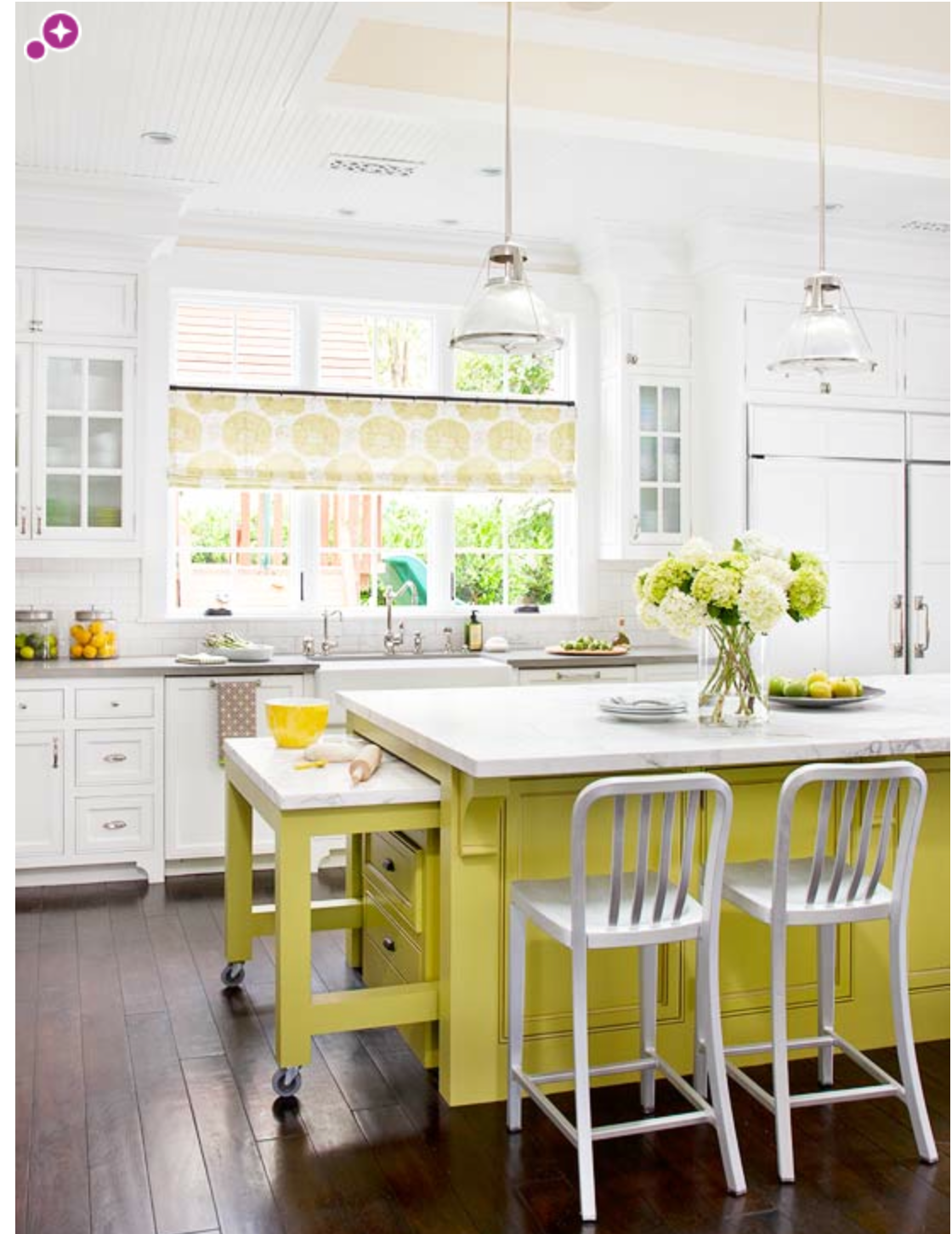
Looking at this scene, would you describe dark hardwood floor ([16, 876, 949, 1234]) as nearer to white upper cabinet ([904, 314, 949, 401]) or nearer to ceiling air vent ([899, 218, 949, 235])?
white upper cabinet ([904, 314, 949, 401])

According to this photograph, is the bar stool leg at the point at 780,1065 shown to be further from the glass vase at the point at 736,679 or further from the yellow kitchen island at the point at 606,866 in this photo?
the glass vase at the point at 736,679

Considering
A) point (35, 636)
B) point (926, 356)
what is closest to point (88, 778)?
point (35, 636)

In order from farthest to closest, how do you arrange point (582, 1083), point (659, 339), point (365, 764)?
1. point (659, 339)
2. point (365, 764)
3. point (582, 1083)

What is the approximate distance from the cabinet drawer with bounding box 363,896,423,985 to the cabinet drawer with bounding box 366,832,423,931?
79mm

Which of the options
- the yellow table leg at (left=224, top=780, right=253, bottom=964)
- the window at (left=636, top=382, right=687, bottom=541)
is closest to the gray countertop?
the yellow table leg at (left=224, top=780, right=253, bottom=964)

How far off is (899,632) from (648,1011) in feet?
13.2

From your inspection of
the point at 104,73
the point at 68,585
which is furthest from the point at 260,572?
the point at 104,73

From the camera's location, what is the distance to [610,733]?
11.0 feet

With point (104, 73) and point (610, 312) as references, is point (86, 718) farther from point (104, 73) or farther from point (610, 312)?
point (610, 312)

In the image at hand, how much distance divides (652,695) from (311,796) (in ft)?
4.49

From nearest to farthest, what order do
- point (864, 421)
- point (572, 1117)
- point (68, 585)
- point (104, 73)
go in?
point (572, 1117), point (104, 73), point (68, 585), point (864, 421)

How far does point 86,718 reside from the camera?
5516 mm

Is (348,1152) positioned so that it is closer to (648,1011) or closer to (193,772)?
A: (648,1011)

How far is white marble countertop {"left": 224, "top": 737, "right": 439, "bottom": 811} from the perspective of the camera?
3.16 m
